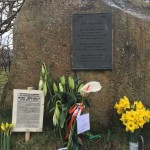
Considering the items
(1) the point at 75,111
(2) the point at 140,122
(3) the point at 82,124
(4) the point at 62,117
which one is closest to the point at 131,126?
(2) the point at 140,122

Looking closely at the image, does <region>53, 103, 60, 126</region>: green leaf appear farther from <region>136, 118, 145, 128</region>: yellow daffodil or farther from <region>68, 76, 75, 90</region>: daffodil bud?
<region>136, 118, 145, 128</region>: yellow daffodil

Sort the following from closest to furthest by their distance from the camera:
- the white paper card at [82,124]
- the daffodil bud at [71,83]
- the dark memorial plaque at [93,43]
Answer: the white paper card at [82,124]
the daffodil bud at [71,83]
the dark memorial plaque at [93,43]

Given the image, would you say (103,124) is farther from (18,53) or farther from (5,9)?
(5,9)

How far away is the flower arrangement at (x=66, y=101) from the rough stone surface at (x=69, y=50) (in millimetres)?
247

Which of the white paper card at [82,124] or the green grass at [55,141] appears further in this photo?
the green grass at [55,141]

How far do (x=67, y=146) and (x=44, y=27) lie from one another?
162 centimetres

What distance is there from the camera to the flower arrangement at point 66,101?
3.79 m

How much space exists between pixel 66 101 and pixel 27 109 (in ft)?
1.60

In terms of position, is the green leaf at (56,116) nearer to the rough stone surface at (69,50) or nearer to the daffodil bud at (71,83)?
the daffodil bud at (71,83)

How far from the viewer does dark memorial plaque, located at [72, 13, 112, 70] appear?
427cm

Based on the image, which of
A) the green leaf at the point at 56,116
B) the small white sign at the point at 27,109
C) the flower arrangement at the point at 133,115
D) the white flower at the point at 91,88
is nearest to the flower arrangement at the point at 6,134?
the small white sign at the point at 27,109

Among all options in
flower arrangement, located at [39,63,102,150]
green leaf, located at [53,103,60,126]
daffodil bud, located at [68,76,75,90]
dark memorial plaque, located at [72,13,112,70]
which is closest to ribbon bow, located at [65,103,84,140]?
flower arrangement, located at [39,63,102,150]

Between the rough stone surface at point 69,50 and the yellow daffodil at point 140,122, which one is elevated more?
the rough stone surface at point 69,50

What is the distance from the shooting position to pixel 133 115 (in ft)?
12.5
